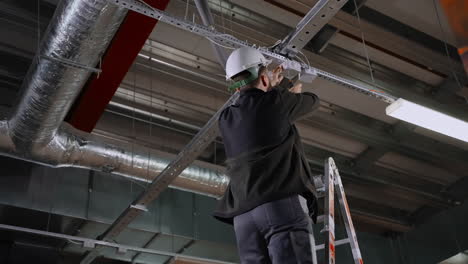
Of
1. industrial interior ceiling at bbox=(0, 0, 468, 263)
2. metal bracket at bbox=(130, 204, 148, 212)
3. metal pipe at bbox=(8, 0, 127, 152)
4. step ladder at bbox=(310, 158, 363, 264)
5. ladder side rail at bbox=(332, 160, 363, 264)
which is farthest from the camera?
metal bracket at bbox=(130, 204, 148, 212)

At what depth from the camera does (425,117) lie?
3.50 meters

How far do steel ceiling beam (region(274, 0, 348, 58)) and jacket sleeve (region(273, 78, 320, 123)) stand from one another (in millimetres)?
1070

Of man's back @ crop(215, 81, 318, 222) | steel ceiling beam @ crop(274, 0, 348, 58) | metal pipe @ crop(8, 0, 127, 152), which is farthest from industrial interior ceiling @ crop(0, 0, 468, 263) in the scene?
man's back @ crop(215, 81, 318, 222)

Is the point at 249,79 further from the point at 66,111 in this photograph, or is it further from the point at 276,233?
the point at 66,111

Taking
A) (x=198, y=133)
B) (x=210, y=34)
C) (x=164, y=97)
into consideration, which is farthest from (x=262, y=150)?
(x=164, y=97)

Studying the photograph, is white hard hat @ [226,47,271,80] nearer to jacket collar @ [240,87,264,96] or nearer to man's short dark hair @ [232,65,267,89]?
man's short dark hair @ [232,65,267,89]

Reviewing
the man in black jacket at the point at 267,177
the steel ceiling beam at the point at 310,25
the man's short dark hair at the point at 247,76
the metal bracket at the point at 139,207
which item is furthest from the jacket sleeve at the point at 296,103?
the metal bracket at the point at 139,207

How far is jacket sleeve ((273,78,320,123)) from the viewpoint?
7.06 feet

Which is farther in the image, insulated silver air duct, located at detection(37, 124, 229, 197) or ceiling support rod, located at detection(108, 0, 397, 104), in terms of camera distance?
insulated silver air duct, located at detection(37, 124, 229, 197)

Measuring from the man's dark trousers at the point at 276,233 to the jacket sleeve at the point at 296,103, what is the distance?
394 millimetres

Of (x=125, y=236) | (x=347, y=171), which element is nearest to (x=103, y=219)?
(x=125, y=236)

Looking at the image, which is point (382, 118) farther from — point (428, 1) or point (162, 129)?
point (162, 129)

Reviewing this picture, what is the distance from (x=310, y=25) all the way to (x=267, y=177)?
1.61m

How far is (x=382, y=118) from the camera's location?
6.09m
